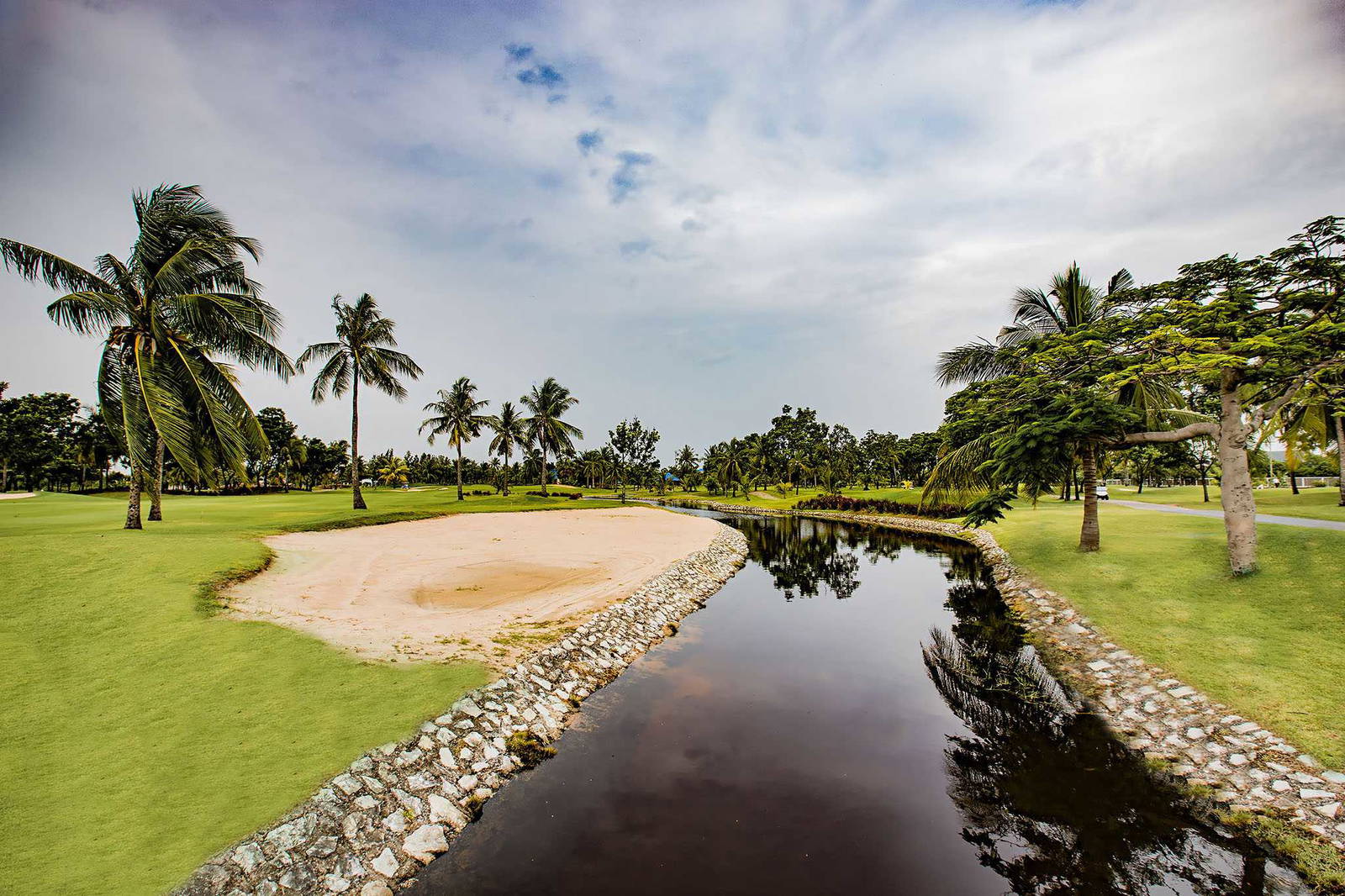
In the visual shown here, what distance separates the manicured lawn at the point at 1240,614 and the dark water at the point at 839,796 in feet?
6.68

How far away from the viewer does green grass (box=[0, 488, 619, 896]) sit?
15.8 ft

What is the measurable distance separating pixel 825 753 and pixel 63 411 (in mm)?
88526

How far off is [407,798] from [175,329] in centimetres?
1848

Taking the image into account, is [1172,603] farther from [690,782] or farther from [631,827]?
[631,827]

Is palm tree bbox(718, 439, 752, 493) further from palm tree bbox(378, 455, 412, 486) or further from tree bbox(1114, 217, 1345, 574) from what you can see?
palm tree bbox(378, 455, 412, 486)

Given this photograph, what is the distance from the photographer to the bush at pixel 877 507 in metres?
42.9

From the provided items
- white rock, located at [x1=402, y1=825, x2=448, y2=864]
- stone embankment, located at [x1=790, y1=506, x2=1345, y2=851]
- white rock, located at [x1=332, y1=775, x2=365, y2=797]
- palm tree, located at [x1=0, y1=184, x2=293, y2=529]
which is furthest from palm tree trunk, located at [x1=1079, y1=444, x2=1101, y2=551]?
palm tree, located at [x1=0, y1=184, x2=293, y2=529]

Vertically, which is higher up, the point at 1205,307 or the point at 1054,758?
the point at 1205,307

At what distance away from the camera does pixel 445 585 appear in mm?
14742

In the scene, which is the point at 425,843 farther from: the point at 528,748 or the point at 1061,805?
the point at 1061,805

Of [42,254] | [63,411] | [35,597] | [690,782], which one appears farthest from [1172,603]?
[63,411]

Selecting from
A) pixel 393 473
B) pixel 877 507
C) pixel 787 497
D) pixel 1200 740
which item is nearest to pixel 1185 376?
pixel 1200 740

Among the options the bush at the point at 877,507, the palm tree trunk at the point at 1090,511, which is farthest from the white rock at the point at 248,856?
the bush at the point at 877,507

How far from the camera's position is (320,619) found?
34.7 feet
